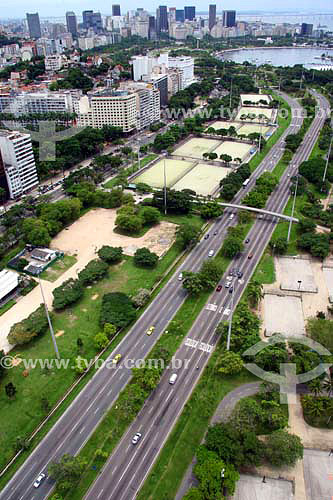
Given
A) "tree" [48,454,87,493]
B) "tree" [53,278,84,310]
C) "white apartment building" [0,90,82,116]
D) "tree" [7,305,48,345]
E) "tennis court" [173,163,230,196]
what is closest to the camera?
"tree" [48,454,87,493]

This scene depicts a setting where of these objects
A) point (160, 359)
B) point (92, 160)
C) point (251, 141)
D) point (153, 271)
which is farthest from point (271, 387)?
point (251, 141)

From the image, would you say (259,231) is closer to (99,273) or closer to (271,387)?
(99,273)

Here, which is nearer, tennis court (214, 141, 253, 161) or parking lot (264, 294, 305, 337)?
parking lot (264, 294, 305, 337)

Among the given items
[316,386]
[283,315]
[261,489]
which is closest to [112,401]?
[261,489]

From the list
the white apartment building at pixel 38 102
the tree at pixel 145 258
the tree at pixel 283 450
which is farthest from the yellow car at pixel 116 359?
the white apartment building at pixel 38 102

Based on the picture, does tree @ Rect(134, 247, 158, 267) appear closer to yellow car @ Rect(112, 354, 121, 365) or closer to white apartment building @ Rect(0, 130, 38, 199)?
yellow car @ Rect(112, 354, 121, 365)

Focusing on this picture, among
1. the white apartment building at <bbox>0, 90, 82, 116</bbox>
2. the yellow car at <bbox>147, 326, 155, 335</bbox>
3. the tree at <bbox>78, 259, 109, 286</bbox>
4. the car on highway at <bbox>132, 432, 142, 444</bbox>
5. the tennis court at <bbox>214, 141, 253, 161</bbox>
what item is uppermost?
the white apartment building at <bbox>0, 90, 82, 116</bbox>

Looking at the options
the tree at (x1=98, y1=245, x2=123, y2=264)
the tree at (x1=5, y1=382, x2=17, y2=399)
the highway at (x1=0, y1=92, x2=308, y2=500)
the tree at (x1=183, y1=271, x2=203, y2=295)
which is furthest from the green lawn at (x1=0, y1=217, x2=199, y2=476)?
the tree at (x1=183, y1=271, x2=203, y2=295)
